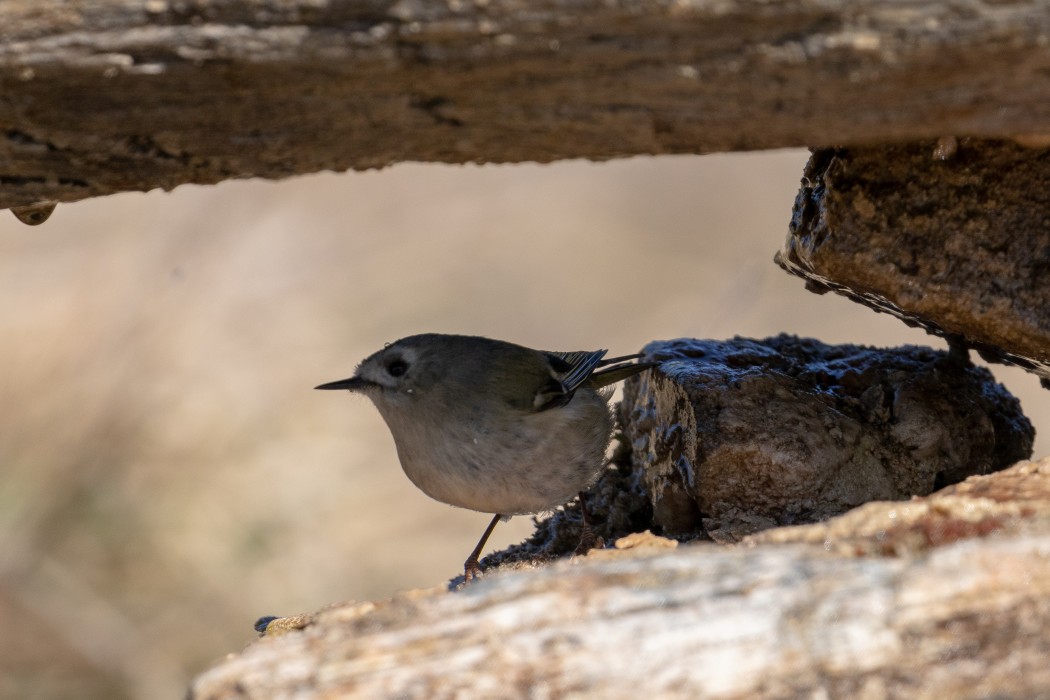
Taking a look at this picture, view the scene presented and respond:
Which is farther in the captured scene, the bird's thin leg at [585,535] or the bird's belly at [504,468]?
the bird's thin leg at [585,535]

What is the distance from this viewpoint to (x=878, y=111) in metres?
2.50

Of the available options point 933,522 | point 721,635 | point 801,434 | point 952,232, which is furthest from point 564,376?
point 721,635

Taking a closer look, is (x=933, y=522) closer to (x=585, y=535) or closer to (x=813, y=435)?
(x=813, y=435)

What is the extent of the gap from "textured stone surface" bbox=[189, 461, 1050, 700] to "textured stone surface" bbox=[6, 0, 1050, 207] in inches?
40.0

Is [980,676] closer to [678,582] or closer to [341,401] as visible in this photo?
[678,582]

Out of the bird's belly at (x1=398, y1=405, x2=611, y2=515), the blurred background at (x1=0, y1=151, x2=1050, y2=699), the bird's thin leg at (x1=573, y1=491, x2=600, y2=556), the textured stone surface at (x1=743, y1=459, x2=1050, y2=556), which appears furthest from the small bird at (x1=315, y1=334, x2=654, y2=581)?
the blurred background at (x1=0, y1=151, x2=1050, y2=699)

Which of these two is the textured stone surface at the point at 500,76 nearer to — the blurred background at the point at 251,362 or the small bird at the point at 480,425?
the small bird at the point at 480,425

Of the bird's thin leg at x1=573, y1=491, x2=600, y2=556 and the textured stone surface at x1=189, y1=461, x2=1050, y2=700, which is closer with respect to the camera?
the textured stone surface at x1=189, y1=461, x2=1050, y2=700

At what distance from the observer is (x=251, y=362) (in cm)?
766

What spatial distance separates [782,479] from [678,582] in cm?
143

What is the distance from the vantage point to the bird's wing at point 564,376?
4.43 metres

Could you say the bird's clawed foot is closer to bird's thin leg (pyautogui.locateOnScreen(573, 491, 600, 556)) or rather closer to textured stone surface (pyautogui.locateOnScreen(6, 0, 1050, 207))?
bird's thin leg (pyautogui.locateOnScreen(573, 491, 600, 556))

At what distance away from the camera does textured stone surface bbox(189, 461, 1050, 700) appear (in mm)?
2154

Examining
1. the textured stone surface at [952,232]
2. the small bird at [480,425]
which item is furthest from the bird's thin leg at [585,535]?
the textured stone surface at [952,232]
